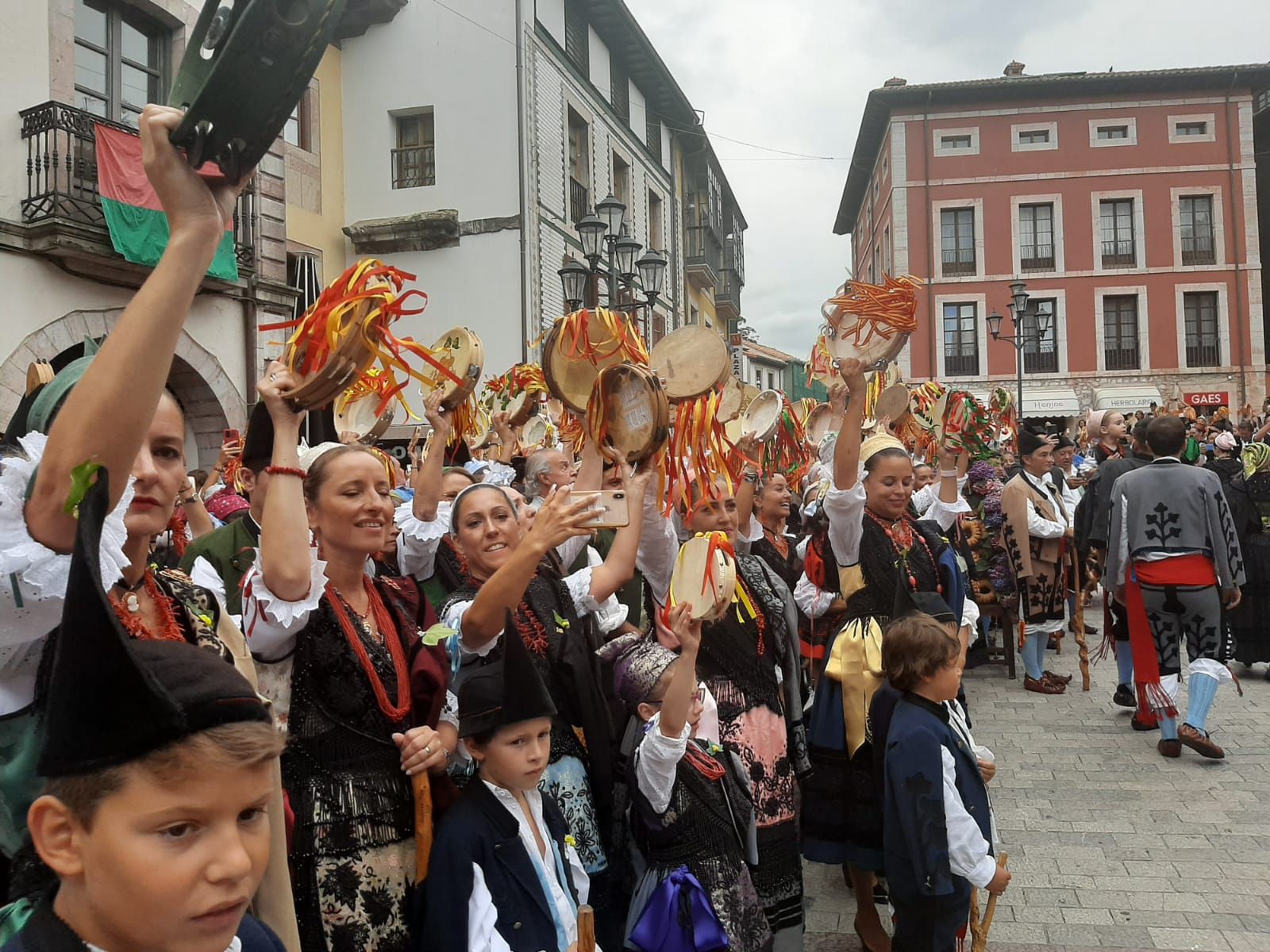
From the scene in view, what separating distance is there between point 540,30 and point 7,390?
11.8 metres

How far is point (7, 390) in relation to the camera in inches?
405

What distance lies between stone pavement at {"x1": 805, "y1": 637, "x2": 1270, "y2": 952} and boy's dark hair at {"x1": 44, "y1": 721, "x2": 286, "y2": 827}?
344 centimetres

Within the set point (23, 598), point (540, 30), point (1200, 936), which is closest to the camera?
point (23, 598)

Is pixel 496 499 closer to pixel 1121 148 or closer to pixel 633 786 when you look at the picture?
pixel 633 786

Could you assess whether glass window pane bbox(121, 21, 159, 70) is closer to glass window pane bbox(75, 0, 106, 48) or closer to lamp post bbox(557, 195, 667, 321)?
glass window pane bbox(75, 0, 106, 48)

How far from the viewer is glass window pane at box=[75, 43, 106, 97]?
1137 centimetres

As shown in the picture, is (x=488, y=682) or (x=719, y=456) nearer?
(x=488, y=682)

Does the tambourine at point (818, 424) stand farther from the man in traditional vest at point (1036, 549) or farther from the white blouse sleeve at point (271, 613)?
the white blouse sleeve at point (271, 613)

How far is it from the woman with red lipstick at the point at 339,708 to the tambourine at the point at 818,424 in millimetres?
5987

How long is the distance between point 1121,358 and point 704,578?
3590 centimetres

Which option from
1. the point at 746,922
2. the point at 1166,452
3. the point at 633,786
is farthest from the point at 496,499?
the point at 1166,452

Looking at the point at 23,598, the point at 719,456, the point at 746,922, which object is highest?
the point at 719,456

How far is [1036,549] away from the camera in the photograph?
8227 mm

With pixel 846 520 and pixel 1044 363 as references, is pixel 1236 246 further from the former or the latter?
pixel 846 520
